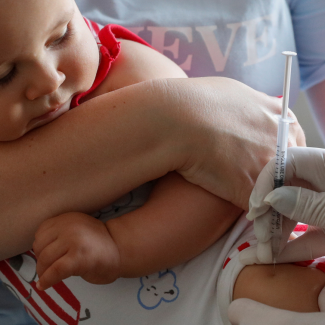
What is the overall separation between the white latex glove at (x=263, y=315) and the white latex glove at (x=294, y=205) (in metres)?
0.08

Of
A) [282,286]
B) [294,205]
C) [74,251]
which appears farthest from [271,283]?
[74,251]

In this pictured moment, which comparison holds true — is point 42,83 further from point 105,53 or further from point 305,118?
point 305,118

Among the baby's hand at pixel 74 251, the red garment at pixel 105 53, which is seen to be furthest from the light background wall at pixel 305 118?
the baby's hand at pixel 74 251

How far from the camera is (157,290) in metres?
0.74

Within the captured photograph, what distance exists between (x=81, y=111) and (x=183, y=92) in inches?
7.2

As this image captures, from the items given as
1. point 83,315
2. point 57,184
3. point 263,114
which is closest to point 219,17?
point 263,114

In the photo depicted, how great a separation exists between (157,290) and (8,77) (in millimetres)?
461

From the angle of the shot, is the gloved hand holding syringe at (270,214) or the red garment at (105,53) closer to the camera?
the gloved hand holding syringe at (270,214)

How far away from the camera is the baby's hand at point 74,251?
618 millimetres

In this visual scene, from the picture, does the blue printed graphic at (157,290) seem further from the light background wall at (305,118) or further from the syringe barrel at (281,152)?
the light background wall at (305,118)

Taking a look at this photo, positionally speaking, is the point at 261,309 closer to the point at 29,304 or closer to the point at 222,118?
the point at 222,118

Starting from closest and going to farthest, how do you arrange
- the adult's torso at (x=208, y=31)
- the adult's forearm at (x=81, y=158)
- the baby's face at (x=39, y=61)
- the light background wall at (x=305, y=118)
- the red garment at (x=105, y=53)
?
the baby's face at (x=39, y=61), the adult's forearm at (x=81, y=158), the red garment at (x=105, y=53), the adult's torso at (x=208, y=31), the light background wall at (x=305, y=118)

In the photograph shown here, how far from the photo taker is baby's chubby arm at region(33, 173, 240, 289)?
2.05 ft

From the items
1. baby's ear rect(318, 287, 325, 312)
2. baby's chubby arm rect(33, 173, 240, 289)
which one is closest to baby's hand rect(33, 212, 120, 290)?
baby's chubby arm rect(33, 173, 240, 289)
